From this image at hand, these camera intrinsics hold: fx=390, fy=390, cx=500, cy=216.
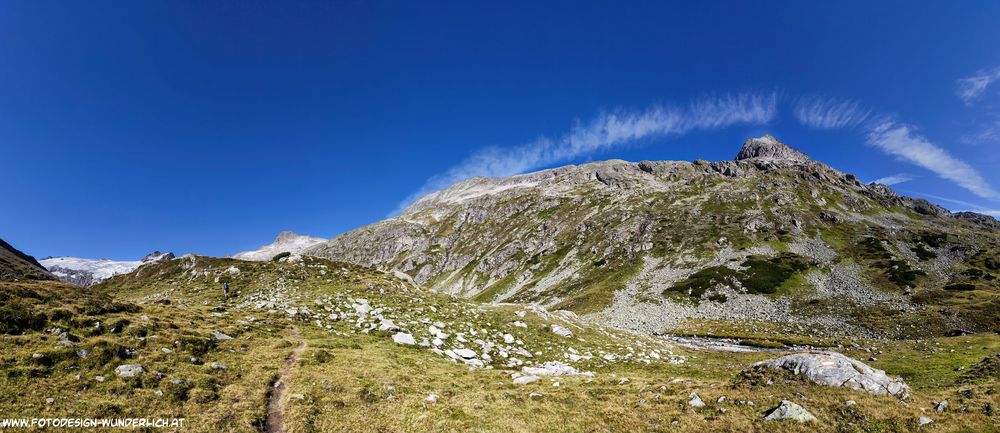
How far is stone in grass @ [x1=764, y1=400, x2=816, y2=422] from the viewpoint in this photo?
16.1 m

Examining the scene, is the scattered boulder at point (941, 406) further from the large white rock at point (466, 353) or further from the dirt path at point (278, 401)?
the dirt path at point (278, 401)

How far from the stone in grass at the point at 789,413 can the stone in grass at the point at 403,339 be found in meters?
24.5

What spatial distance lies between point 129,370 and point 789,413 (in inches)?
1148

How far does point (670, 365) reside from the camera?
37.0 meters

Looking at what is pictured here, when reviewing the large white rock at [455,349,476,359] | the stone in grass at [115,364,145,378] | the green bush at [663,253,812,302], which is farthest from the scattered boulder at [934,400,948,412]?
the green bush at [663,253,812,302]

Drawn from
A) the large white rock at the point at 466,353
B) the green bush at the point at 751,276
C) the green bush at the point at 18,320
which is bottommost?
the large white rock at the point at 466,353

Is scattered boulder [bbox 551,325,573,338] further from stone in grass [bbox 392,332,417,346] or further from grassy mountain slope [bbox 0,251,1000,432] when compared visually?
stone in grass [bbox 392,332,417,346]

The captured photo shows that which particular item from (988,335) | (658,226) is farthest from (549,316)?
(658,226)

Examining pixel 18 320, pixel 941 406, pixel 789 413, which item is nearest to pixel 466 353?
pixel 789 413

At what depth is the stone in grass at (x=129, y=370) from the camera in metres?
17.4

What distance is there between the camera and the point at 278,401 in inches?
738

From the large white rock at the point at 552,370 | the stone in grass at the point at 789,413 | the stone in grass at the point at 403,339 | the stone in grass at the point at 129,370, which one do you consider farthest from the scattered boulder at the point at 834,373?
the stone in grass at the point at 129,370

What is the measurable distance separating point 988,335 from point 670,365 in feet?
166

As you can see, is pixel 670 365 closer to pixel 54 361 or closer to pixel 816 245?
pixel 54 361
